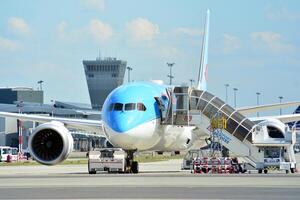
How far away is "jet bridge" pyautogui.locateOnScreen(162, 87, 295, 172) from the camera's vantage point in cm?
4678

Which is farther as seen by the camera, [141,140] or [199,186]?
[141,140]

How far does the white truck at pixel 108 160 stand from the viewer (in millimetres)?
45906

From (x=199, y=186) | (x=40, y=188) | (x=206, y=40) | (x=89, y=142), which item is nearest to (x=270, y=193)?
(x=199, y=186)

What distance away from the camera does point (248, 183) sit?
33.0m

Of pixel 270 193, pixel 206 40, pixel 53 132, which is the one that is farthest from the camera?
pixel 206 40

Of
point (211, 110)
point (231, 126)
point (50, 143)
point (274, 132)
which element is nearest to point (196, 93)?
point (211, 110)

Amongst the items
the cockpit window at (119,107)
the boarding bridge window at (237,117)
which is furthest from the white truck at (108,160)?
the boarding bridge window at (237,117)

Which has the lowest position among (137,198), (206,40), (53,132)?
(137,198)

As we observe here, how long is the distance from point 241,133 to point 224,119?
1.21 meters

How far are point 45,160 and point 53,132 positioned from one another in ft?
5.43

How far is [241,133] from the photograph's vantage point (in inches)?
1850

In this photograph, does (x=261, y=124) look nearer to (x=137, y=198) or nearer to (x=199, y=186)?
(x=199, y=186)

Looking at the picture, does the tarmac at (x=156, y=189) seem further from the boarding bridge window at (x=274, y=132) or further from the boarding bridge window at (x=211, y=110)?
the boarding bridge window at (x=274, y=132)

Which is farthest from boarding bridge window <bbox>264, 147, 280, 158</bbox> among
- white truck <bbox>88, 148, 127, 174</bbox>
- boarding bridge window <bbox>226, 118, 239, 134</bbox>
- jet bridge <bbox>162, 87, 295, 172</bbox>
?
white truck <bbox>88, 148, 127, 174</bbox>
